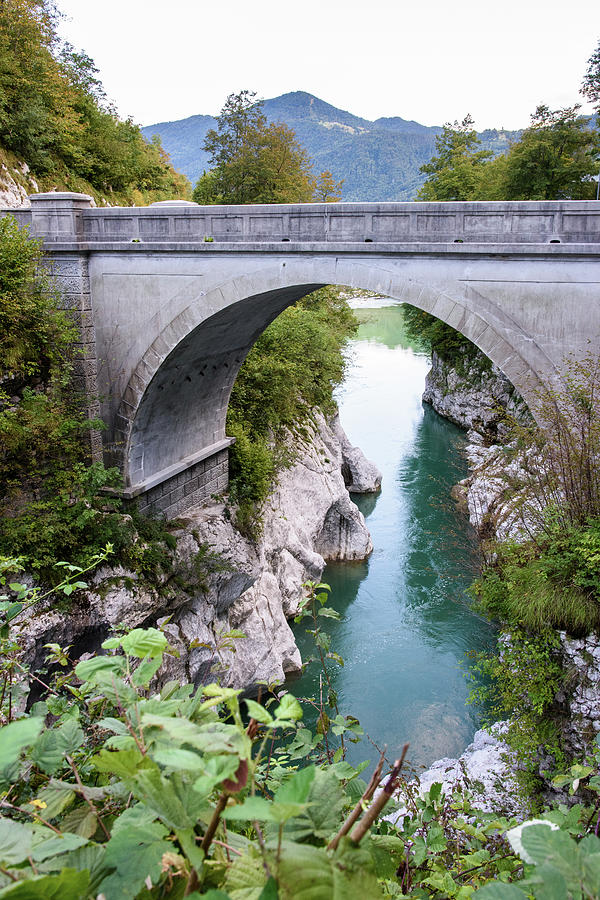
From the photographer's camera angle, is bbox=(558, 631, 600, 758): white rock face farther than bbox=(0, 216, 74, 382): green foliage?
No

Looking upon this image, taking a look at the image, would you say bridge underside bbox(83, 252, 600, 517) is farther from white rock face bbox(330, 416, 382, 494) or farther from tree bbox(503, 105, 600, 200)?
tree bbox(503, 105, 600, 200)

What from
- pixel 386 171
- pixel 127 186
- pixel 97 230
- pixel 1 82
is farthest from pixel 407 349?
pixel 386 171

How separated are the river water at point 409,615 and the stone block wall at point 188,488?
3.39 m

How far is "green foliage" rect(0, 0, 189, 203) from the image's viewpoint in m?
14.4

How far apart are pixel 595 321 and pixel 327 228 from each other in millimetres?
3418

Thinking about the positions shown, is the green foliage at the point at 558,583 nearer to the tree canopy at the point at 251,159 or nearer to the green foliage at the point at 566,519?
the green foliage at the point at 566,519

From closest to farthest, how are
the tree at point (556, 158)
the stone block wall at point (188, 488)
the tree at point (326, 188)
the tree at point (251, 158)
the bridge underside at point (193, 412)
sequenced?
1. the bridge underside at point (193, 412)
2. the stone block wall at point (188, 488)
3. the tree at point (251, 158)
4. the tree at point (556, 158)
5. the tree at point (326, 188)

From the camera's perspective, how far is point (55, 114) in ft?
53.3

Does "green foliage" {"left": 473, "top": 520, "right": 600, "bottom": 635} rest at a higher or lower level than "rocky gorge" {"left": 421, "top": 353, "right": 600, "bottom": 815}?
higher

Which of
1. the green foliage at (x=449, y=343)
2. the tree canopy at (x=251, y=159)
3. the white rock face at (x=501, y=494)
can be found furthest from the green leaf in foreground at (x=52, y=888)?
the green foliage at (x=449, y=343)

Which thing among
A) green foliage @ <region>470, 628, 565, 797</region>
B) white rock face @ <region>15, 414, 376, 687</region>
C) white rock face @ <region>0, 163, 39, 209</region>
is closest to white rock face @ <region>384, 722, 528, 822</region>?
green foliage @ <region>470, 628, 565, 797</region>

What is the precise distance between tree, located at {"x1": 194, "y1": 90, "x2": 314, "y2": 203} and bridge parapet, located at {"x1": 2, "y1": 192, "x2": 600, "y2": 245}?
1176 centimetres

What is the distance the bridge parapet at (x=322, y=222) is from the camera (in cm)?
695

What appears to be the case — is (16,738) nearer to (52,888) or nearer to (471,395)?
(52,888)
